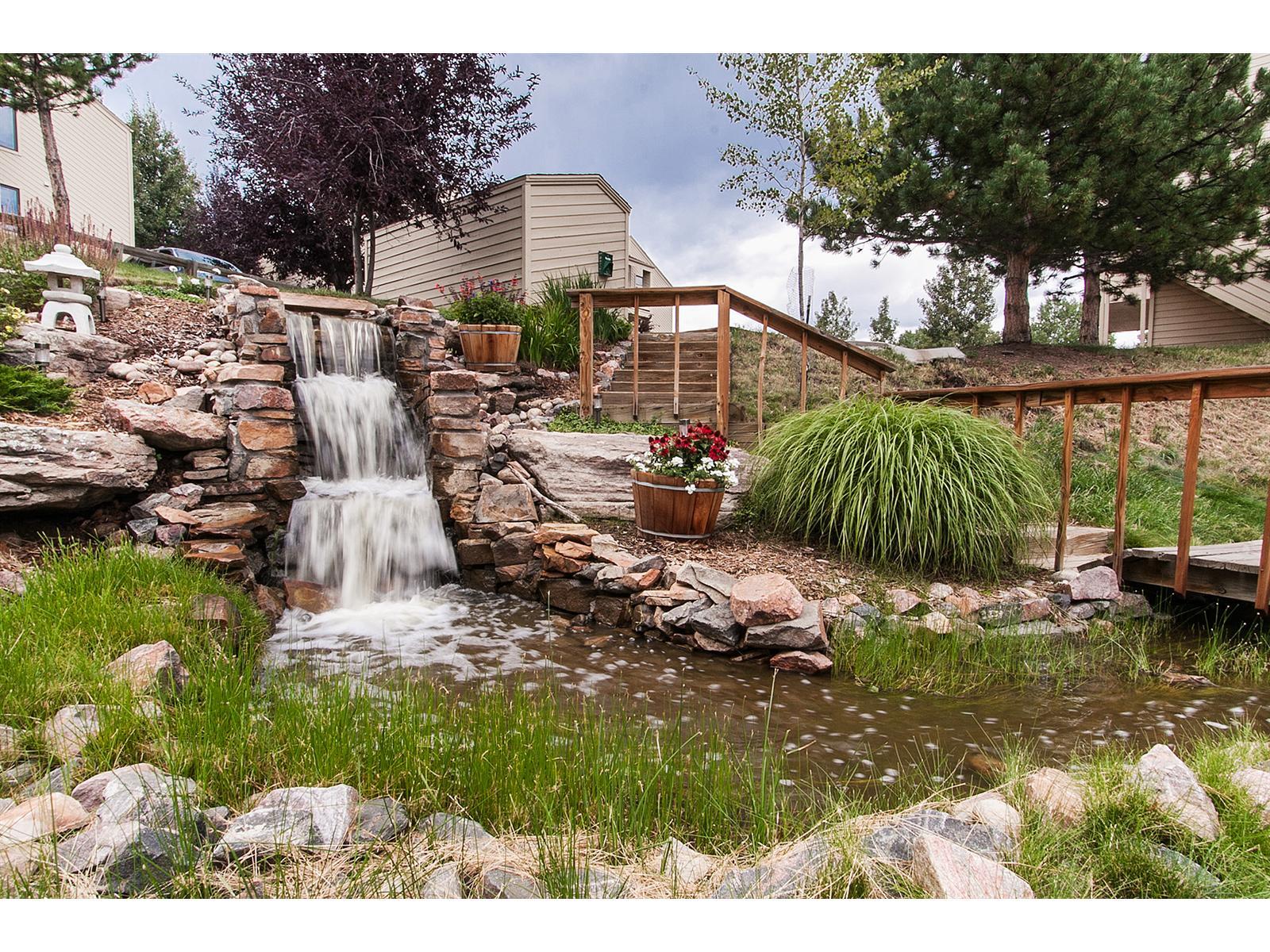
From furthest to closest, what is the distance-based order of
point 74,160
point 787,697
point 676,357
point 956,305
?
point 956,305 → point 74,160 → point 676,357 → point 787,697

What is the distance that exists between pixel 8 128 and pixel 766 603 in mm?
15135

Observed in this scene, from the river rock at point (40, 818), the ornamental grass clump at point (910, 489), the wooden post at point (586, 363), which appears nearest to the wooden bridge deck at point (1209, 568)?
the ornamental grass clump at point (910, 489)

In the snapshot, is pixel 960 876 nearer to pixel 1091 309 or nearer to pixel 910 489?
pixel 910 489

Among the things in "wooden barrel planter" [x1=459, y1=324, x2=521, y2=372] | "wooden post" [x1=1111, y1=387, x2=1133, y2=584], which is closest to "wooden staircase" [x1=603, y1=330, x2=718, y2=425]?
"wooden barrel planter" [x1=459, y1=324, x2=521, y2=372]

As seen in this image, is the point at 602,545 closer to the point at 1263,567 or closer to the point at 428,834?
the point at 428,834

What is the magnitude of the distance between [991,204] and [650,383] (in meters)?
5.89

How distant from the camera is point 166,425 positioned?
4.34m

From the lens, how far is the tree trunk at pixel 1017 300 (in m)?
10.8

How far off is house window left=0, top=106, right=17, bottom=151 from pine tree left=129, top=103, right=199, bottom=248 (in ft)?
9.98

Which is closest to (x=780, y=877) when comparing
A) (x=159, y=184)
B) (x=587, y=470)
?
(x=587, y=470)

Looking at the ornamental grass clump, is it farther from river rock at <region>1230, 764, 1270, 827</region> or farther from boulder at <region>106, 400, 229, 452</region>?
boulder at <region>106, 400, 229, 452</region>

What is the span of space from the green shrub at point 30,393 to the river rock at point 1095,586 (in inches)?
268

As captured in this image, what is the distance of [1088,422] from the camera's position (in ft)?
28.8

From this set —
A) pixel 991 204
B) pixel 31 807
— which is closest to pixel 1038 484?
pixel 31 807
